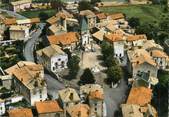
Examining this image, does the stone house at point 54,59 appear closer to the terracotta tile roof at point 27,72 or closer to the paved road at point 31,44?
the terracotta tile roof at point 27,72

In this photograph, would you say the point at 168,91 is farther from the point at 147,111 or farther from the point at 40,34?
Answer: the point at 40,34

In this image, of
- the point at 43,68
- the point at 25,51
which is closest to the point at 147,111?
the point at 43,68

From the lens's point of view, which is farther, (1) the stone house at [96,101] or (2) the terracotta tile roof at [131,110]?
(1) the stone house at [96,101]

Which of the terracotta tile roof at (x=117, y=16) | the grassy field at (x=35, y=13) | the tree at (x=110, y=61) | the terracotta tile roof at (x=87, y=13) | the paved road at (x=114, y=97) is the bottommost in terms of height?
the paved road at (x=114, y=97)

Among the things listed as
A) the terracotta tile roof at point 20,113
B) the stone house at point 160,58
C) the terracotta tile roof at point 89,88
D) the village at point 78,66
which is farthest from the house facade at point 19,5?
the terracotta tile roof at point 20,113

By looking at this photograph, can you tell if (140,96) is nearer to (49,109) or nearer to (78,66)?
(49,109)

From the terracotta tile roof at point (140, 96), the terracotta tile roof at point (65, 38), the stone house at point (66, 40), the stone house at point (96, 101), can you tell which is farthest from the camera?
the terracotta tile roof at point (65, 38)
